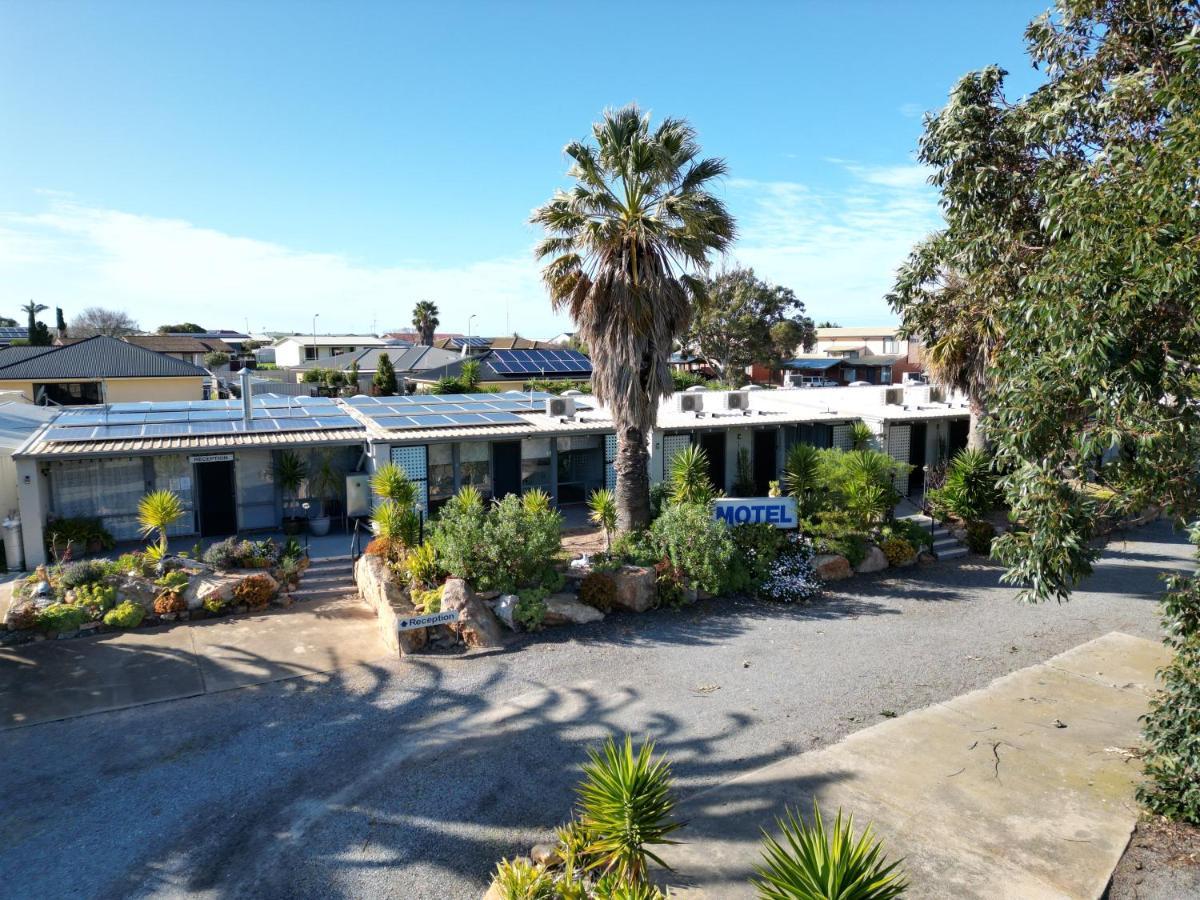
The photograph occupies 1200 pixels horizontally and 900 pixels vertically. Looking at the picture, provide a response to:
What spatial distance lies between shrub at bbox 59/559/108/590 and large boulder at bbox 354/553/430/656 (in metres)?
Answer: 4.50

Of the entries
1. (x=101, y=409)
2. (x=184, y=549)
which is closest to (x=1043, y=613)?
(x=184, y=549)

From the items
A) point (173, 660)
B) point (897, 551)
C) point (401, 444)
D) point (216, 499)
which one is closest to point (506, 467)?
point (401, 444)

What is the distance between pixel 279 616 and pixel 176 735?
4.61m

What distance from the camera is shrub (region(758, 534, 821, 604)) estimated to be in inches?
611

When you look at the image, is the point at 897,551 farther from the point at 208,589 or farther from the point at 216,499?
the point at 216,499

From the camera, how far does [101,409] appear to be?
2233cm

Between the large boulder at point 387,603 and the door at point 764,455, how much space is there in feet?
41.7

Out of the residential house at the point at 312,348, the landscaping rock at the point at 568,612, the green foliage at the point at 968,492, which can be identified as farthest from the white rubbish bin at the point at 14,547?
the residential house at the point at 312,348

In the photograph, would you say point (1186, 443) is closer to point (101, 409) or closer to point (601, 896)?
point (601, 896)

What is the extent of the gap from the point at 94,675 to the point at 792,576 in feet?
40.5

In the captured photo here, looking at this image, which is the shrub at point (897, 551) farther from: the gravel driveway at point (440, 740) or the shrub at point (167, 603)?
the shrub at point (167, 603)

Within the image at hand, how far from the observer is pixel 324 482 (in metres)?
19.7

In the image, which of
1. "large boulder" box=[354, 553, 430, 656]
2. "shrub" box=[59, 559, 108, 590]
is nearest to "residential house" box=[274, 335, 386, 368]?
"large boulder" box=[354, 553, 430, 656]

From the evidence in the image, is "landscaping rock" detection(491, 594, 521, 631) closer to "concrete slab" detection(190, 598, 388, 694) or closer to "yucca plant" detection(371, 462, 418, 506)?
"concrete slab" detection(190, 598, 388, 694)
